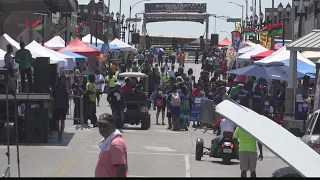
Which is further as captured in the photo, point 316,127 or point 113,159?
point 316,127

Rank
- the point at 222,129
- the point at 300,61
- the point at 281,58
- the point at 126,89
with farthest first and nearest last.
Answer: the point at 281,58 → the point at 300,61 → the point at 126,89 → the point at 222,129

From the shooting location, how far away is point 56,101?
75.3 ft

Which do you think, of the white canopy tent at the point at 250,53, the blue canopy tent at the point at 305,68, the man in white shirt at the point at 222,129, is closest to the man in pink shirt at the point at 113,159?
the man in white shirt at the point at 222,129

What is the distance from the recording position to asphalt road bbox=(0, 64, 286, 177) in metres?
16.9

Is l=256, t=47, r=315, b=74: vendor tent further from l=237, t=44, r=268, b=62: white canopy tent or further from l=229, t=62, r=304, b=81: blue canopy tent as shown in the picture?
l=237, t=44, r=268, b=62: white canopy tent

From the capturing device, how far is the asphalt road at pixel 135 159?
55.4ft

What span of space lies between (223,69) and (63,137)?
33140 millimetres

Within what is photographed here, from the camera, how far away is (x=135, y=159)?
764 inches

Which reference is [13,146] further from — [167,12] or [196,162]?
[167,12]

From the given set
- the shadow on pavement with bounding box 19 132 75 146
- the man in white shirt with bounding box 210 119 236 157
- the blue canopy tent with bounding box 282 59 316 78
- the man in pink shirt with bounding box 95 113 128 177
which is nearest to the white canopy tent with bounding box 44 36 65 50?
the blue canopy tent with bounding box 282 59 316 78

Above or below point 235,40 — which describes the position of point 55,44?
below

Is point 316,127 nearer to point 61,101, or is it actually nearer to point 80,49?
point 61,101

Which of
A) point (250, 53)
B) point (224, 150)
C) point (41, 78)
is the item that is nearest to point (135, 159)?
point (224, 150)

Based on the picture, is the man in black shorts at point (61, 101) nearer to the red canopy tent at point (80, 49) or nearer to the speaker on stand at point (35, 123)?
the speaker on stand at point (35, 123)
